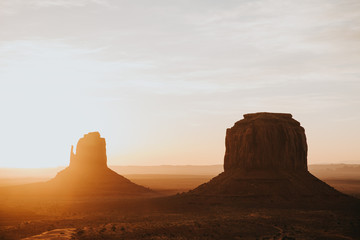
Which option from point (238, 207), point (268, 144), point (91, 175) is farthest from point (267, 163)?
point (91, 175)

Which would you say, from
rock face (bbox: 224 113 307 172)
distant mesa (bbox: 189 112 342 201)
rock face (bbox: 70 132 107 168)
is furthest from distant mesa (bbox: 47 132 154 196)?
rock face (bbox: 224 113 307 172)

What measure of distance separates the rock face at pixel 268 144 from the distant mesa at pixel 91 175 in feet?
114

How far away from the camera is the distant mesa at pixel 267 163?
73.9 meters

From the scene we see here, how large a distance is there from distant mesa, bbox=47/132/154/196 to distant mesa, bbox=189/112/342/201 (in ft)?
104

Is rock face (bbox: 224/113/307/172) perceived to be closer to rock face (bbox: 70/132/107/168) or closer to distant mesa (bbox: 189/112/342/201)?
distant mesa (bbox: 189/112/342/201)

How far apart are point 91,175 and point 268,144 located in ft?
162

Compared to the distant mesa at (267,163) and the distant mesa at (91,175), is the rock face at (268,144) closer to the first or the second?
the distant mesa at (267,163)

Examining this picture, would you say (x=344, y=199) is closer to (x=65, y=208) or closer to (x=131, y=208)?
(x=131, y=208)

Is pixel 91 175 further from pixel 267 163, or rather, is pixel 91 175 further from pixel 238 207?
pixel 238 207

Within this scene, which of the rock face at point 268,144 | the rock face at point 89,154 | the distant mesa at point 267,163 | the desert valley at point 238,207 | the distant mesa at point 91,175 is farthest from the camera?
the rock face at point 89,154

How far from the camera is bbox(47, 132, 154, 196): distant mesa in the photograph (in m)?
105

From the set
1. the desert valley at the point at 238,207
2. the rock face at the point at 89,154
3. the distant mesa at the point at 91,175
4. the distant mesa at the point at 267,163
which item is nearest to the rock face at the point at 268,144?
the distant mesa at the point at 267,163

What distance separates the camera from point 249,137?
7788 centimetres

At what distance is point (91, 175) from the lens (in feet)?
358
